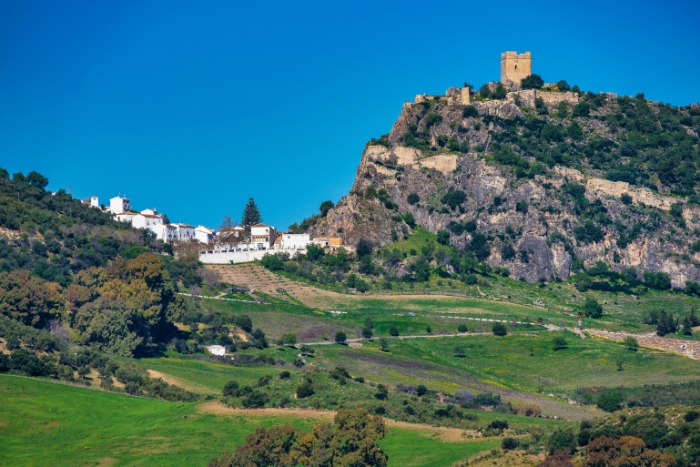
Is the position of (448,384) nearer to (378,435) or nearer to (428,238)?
(378,435)

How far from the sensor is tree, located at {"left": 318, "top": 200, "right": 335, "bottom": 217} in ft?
468

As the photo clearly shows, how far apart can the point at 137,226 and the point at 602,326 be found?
2352 inches

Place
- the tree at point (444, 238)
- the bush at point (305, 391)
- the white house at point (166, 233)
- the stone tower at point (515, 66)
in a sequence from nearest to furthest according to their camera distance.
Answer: the bush at point (305, 391), the tree at point (444, 238), the white house at point (166, 233), the stone tower at point (515, 66)

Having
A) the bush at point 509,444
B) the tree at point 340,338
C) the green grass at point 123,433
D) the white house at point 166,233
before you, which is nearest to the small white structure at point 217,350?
the tree at point 340,338

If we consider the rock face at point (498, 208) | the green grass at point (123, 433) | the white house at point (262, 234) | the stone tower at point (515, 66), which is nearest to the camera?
the green grass at point (123, 433)

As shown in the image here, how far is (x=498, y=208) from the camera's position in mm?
136625

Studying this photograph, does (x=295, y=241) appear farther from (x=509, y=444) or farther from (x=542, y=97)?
(x=509, y=444)

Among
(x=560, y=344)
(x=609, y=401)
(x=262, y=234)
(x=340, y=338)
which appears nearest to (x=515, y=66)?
(x=262, y=234)

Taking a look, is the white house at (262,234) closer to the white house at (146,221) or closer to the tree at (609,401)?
the white house at (146,221)

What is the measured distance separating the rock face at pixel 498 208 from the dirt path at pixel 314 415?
62455 millimetres

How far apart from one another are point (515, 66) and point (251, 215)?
131ft

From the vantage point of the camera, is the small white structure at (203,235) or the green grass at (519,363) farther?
the small white structure at (203,235)

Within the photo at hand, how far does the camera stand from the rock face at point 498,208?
432ft

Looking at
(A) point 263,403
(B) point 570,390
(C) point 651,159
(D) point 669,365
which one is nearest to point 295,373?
(A) point 263,403
